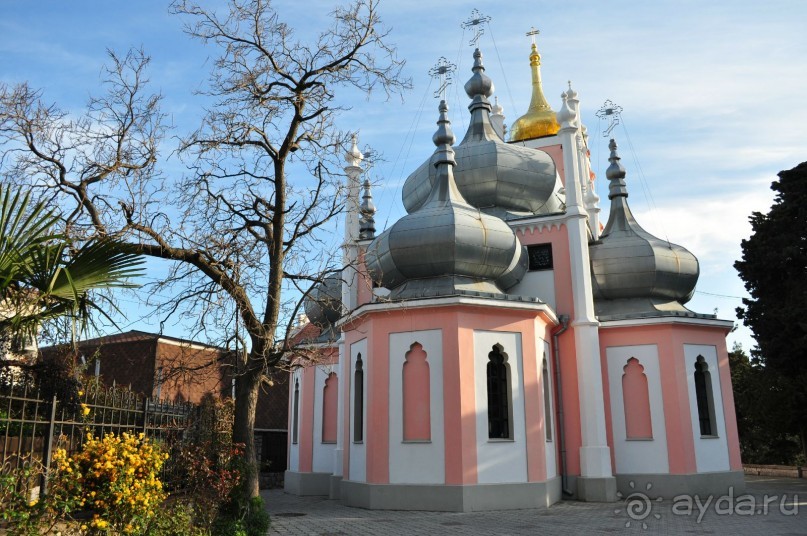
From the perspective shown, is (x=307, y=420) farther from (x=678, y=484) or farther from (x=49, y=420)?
(x=49, y=420)

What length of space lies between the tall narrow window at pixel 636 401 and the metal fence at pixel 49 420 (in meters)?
11.5

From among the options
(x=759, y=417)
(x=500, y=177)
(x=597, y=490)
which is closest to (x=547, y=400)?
(x=597, y=490)

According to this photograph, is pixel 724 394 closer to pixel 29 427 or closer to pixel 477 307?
pixel 477 307

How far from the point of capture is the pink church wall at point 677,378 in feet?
53.5

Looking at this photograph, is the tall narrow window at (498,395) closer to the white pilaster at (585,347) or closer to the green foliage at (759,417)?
the white pilaster at (585,347)

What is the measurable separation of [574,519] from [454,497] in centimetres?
238

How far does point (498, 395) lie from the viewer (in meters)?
14.4

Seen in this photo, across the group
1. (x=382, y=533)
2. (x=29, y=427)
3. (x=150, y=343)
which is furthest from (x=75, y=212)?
(x=150, y=343)

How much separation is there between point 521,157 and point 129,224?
13111 millimetres

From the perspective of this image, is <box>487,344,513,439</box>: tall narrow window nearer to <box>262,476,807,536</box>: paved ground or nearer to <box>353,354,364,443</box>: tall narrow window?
<box>262,476,807,536</box>: paved ground

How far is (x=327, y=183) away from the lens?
32.6ft

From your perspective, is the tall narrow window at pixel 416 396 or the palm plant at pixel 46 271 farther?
the tall narrow window at pixel 416 396

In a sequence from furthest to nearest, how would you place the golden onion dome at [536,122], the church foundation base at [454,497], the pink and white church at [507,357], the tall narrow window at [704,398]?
1. the golden onion dome at [536,122]
2. the tall narrow window at [704,398]
3. the pink and white church at [507,357]
4. the church foundation base at [454,497]

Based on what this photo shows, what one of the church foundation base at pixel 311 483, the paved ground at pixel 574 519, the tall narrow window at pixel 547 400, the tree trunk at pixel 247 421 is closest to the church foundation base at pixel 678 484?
the paved ground at pixel 574 519
